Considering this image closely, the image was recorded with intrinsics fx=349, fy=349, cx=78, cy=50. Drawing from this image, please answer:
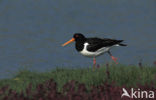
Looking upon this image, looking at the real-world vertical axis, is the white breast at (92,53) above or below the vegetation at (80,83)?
above

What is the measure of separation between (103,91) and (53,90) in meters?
0.89

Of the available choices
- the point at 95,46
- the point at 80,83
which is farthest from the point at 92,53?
the point at 80,83

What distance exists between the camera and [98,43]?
10.4m

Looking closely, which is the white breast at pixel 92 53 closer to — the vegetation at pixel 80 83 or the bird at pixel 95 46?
the bird at pixel 95 46

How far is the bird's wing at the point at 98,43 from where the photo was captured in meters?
10.2

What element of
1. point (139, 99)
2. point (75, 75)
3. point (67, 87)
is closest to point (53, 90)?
point (67, 87)

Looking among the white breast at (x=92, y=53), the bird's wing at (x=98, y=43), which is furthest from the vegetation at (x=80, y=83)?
the bird's wing at (x=98, y=43)

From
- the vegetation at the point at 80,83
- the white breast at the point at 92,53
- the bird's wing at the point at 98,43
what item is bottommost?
the vegetation at the point at 80,83

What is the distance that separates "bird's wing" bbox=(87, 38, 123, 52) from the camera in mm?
10242

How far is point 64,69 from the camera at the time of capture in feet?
35.5

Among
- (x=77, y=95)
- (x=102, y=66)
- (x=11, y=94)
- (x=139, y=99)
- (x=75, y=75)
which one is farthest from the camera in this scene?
(x=102, y=66)

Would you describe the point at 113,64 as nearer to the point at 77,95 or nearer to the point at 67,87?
the point at 67,87

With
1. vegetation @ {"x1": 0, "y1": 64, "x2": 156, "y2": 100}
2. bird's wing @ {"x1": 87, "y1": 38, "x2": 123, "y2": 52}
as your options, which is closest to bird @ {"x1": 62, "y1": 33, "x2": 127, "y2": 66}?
bird's wing @ {"x1": 87, "y1": 38, "x2": 123, "y2": 52}

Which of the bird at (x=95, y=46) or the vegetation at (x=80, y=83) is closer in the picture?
the vegetation at (x=80, y=83)
